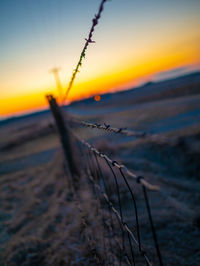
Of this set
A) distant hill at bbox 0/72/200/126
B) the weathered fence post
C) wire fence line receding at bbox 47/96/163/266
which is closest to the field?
wire fence line receding at bbox 47/96/163/266

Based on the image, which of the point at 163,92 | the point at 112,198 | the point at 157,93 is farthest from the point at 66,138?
the point at 157,93

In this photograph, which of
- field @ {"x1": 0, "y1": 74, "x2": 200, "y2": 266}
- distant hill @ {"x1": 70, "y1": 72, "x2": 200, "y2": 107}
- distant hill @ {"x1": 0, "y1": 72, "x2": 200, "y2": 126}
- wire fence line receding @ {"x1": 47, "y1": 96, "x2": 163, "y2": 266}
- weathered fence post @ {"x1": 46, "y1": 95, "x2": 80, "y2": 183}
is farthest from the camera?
distant hill @ {"x1": 0, "y1": 72, "x2": 200, "y2": 126}

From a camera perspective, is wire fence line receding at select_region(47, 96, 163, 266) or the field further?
the field

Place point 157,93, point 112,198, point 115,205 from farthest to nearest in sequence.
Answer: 1. point 157,93
2. point 112,198
3. point 115,205

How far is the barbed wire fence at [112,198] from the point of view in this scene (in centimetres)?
118

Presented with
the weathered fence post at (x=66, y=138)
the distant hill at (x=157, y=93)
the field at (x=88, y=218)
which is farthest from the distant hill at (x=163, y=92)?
the weathered fence post at (x=66, y=138)

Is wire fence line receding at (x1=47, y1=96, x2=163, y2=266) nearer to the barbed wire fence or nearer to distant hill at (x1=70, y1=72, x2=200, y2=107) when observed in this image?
the barbed wire fence

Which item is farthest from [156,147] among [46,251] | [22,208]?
[46,251]

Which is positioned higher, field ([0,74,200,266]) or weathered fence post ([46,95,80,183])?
weathered fence post ([46,95,80,183])

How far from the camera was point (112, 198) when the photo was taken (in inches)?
148

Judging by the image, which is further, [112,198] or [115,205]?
[112,198]

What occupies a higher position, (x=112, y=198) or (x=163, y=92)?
(x=112, y=198)

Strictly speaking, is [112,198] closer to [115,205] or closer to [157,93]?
[115,205]

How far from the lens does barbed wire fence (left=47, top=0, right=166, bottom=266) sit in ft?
3.87
